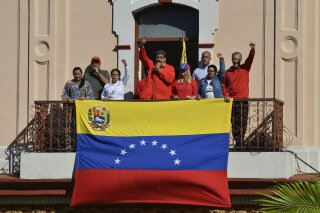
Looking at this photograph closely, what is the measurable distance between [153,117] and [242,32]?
2.88 metres

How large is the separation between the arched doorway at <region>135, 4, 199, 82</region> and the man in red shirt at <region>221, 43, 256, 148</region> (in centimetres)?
168

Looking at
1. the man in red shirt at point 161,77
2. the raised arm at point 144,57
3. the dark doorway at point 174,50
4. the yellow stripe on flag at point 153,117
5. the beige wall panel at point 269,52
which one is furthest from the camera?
the dark doorway at point 174,50

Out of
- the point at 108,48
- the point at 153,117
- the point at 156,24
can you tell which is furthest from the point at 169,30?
the point at 153,117

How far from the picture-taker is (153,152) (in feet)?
70.2

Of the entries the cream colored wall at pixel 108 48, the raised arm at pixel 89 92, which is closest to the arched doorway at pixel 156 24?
the cream colored wall at pixel 108 48

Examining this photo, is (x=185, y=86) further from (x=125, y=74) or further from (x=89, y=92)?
(x=89, y=92)

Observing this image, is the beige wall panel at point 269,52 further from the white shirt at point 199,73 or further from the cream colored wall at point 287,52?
the white shirt at point 199,73

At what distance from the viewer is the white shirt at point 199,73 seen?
888 inches

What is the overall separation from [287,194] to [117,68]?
559cm

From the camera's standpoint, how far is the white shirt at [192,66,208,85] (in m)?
22.6

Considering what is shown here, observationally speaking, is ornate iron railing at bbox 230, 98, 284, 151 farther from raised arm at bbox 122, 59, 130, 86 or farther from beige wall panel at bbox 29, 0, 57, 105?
beige wall panel at bbox 29, 0, 57, 105

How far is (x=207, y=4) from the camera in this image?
76.8 ft

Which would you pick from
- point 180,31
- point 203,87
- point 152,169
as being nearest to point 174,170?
point 152,169

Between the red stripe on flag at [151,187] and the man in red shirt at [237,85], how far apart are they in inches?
44.2
